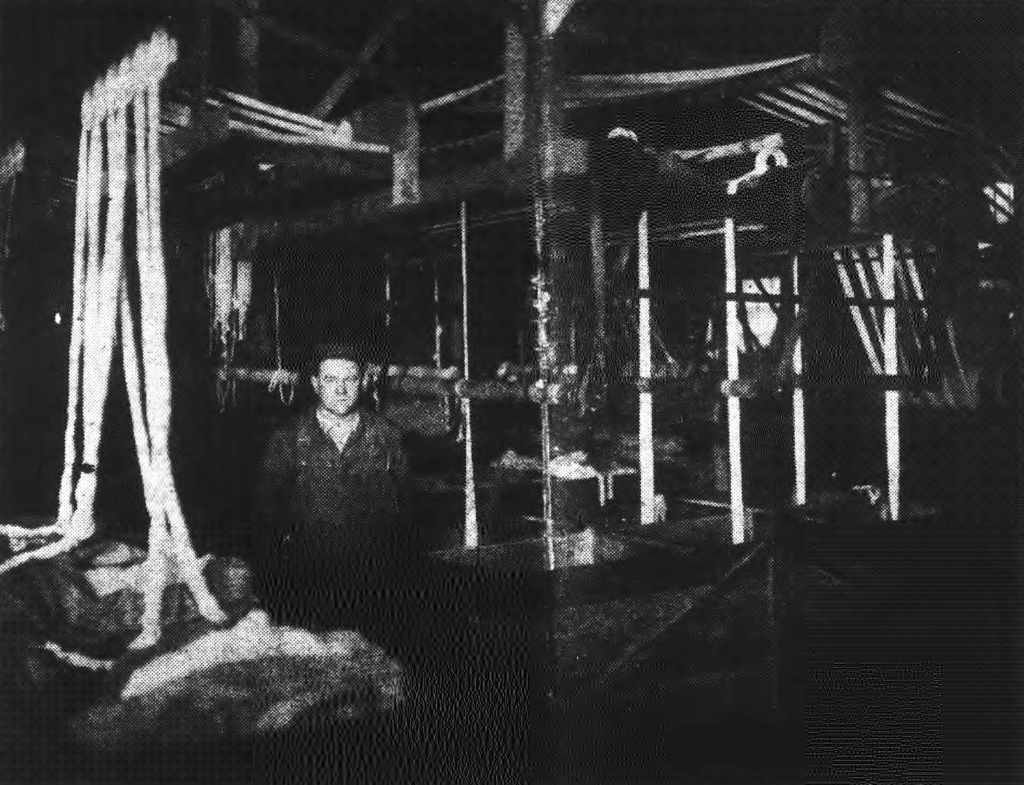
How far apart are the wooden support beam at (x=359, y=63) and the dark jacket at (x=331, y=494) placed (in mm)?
1454

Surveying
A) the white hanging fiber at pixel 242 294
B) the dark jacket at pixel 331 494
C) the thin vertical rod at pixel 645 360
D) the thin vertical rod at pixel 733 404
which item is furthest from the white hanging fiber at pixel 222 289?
the thin vertical rod at pixel 733 404

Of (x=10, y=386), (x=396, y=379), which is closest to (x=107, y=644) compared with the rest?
(x=10, y=386)

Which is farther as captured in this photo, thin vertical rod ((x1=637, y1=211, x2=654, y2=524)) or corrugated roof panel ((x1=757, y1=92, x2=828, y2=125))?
corrugated roof panel ((x1=757, y1=92, x2=828, y2=125))

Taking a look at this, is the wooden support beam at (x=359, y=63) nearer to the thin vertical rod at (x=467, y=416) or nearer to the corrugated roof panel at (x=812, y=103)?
the thin vertical rod at (x=467, y=416)

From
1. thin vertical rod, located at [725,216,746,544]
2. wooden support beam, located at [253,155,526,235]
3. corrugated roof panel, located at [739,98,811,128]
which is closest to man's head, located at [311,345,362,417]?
wooden support beam, located at [253,155,526,235]

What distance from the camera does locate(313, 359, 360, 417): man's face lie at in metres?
3.76

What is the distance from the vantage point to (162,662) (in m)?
3.50

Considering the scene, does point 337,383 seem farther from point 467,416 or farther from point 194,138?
point 194,138

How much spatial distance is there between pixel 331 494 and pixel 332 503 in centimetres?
4

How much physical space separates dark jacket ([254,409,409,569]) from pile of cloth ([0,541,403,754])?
307 mm

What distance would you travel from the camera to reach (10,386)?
11.8ft

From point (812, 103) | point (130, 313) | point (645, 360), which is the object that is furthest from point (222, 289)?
point (812, 103)

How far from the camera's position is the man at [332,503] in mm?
3699

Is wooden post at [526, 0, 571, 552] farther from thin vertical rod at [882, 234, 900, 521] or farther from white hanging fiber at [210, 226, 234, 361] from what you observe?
thin vertical rod at [882, 234, 900, 521]
